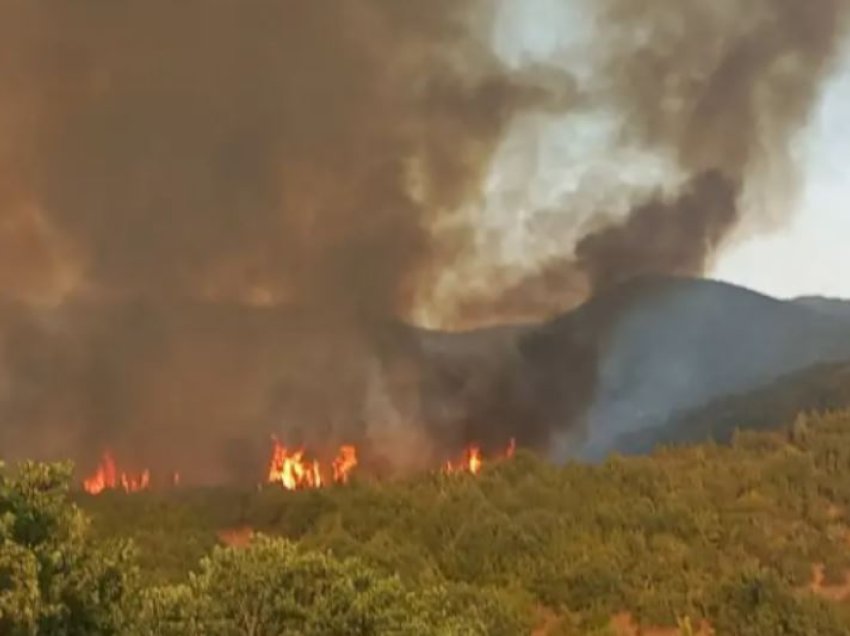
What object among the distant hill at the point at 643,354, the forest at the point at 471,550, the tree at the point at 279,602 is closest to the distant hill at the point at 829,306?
the distant hill at the point at 643,354

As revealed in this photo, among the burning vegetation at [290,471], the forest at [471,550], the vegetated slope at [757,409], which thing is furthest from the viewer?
the vegetated slope at [757,409]

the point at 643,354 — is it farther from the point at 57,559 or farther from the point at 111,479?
the point at 57,559

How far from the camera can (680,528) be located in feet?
131

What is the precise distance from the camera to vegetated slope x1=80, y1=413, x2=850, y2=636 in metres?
33.6

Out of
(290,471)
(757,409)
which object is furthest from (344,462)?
(757,409)

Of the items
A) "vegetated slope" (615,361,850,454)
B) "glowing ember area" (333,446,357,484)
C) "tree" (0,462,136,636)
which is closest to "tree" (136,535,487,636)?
"tree" (0,462,136,636)

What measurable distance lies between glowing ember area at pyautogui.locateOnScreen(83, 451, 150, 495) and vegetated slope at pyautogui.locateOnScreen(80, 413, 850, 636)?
5.56m

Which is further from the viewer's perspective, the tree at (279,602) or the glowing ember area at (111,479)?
the glowing ember area at (111,479)

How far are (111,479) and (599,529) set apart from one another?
2783cm

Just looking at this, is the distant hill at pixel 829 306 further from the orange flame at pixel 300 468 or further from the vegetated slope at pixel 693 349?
Answer: the orange flame at pixel 300 468

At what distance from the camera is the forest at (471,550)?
47.5ft

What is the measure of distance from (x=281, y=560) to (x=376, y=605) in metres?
1.43

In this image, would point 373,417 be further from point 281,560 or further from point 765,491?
point 281,560

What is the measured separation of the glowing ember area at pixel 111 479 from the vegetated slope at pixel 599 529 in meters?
5.56
